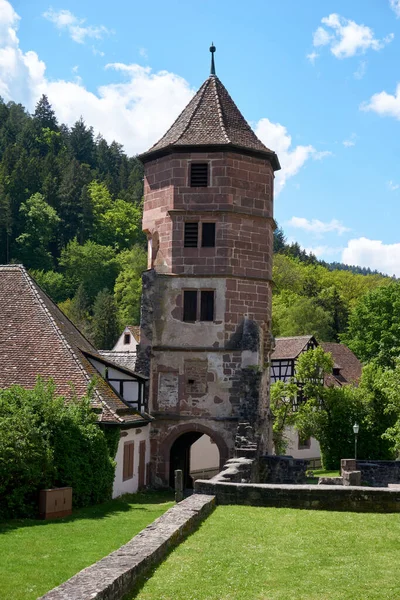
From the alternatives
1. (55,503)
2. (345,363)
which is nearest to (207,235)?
(55,503)

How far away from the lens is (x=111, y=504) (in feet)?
67.7

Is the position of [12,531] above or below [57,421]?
below

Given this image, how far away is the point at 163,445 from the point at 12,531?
41.1 ft

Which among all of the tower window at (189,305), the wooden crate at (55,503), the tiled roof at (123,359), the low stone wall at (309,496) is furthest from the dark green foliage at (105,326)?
the low stone wall at (309,496)

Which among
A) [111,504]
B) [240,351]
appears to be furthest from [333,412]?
[111,504]

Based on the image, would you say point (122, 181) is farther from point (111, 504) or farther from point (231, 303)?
point (111, 504)

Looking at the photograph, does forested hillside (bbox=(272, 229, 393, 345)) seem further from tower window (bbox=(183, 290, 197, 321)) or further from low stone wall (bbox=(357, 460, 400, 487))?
tower window (bbox=(183, 290, 197, 321))

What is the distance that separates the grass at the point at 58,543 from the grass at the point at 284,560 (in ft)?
6.19

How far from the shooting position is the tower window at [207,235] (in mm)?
28250

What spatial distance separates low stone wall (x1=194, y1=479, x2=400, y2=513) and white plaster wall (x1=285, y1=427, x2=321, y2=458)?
34.0m

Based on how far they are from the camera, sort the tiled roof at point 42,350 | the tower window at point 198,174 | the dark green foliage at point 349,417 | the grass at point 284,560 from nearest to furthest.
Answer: the grass at point 284,560 < the tiled roof at point 42,350 < the tower window at point 198,174 < the dark green foliage at point 349,417

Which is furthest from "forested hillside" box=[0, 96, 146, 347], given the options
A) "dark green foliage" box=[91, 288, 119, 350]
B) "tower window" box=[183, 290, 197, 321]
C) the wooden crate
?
the wooden crate

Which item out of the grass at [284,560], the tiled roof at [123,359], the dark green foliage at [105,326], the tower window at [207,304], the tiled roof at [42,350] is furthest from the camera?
the dark green foliage at [105,326]

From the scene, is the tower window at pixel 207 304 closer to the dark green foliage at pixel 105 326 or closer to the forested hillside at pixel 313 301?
the forested hillside at pixel 313 301
